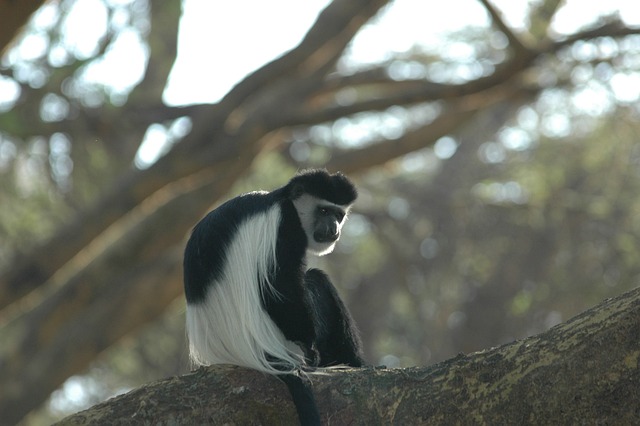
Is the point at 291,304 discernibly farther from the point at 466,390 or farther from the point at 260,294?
the point at 466,390

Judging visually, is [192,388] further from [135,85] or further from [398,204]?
[398,204]

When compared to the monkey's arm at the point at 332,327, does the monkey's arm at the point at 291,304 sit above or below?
above

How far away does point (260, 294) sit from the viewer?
3.14 metres

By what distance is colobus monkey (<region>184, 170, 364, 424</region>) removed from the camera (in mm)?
3090

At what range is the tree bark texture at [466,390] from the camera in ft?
6.89

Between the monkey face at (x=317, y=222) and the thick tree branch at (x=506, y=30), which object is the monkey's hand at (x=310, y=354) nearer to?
the monkey face at (x=317, y=222)

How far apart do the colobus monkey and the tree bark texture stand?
1.35 ft

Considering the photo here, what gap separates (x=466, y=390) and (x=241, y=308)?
3.50 ft

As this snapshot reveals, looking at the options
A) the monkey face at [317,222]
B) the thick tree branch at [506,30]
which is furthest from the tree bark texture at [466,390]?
the thick tree branch at [506,30]

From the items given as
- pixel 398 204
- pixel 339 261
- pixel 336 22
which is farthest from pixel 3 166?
pixel 339 261

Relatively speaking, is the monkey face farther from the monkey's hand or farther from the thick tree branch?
the thick tree branch

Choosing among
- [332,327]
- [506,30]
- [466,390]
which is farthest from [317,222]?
[506,30]

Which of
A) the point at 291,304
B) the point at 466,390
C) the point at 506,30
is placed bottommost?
the point at 466,390

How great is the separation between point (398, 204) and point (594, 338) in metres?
8.35
